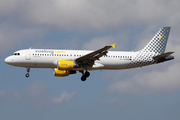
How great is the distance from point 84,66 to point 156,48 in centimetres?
1231

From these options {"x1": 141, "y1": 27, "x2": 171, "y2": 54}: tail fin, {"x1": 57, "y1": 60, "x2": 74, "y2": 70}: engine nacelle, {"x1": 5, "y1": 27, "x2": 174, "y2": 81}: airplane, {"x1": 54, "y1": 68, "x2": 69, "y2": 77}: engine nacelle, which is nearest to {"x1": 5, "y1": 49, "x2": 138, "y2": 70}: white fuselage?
{"x1": 5, "y1": 27, "x2": 174, "y2": 81}: airplane

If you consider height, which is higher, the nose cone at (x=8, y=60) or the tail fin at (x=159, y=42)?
Answer: the tail fin at (x=159, y=42)

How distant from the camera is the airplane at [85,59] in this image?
46.8 m

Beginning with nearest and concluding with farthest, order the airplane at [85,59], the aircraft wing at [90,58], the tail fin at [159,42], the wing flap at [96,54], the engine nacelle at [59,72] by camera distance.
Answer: the wing flap at [96,54] → the aircraft wing at [90,58] → the airplane at [85,59] → the engine nacelle at [59,72] → the tail fin at [159,42]

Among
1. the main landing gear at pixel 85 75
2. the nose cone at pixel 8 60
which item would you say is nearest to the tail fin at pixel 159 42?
the main landing gear at pixel 85 75

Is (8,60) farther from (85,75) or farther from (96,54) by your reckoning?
(96,54)

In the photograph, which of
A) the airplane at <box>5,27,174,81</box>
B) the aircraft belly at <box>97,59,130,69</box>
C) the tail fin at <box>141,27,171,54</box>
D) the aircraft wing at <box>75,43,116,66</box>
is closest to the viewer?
the aircraft wing at <box>75,43,116,66</box>

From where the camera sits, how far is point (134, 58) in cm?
5016

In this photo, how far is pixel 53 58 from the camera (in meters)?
47.2

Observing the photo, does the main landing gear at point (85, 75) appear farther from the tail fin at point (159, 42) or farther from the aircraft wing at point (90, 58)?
the tail fin at point (159, 42)

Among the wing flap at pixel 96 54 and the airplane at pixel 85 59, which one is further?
the airplane at pixel 85 59

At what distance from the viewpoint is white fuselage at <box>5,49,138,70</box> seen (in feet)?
154

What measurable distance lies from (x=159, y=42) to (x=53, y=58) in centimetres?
1744

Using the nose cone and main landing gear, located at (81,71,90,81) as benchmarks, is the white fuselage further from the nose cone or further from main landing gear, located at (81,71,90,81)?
main landing gear, located at (81,71,90,81)
